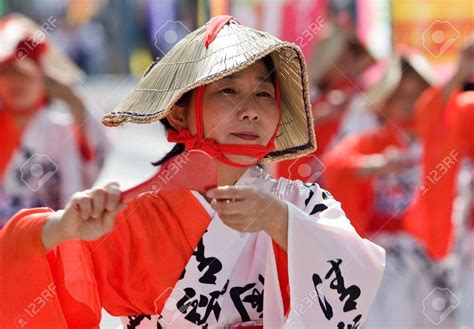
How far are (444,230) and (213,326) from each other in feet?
10.8

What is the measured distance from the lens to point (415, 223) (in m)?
6.21

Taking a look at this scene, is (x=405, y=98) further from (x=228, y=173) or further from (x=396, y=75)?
(x=228, y=173)

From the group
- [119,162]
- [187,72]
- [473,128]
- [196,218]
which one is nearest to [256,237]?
[196,218]

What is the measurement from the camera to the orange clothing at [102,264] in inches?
111

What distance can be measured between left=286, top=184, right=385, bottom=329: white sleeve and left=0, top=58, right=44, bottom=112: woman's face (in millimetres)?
3324

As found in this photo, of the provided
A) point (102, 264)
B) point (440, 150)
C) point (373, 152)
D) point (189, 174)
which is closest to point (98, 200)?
point (189, 174)

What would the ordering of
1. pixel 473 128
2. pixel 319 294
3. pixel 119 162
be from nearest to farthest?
pixel 319 294 < pixel 473 128 < pixel 119 162

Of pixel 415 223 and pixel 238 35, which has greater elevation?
pixel 238 35

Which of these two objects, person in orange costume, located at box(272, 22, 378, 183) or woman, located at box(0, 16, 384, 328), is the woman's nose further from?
person in orange costume, located at box(272, 22, 378, 183)

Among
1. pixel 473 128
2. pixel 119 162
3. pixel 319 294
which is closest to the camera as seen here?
pixel 319 294

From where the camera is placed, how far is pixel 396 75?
6.43 meters

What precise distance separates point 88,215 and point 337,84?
4362 millimetres

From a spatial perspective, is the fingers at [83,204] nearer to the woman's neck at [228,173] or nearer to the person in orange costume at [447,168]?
the woman's neck at [228,173]

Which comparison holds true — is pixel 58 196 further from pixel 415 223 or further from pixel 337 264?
pixel 337 264
